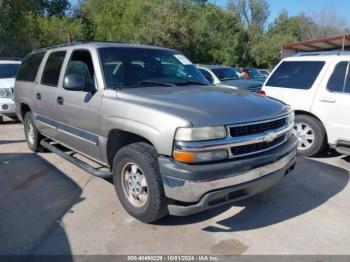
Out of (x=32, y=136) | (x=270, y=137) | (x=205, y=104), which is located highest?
(x=205, y=104)

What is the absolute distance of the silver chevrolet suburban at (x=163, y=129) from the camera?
3.24m

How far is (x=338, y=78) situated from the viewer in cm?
592

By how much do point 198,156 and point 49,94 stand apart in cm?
307

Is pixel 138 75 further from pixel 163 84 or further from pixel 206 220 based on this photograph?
pixel 206 220

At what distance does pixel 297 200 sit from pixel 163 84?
2.16 metres

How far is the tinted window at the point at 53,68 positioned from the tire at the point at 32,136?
0.98 m

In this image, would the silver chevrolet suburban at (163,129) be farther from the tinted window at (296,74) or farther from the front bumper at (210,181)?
the tinted window at (296,74)

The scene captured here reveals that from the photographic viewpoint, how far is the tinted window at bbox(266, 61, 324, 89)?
627cm

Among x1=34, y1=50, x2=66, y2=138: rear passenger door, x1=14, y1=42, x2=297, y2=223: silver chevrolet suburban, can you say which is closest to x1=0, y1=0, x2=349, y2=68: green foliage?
x1=34, y1=50, x2=66, y2=138: rear passenger door

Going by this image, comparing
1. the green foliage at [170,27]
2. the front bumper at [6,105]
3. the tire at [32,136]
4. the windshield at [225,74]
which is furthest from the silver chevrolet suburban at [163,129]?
the green foliage at [170,27]

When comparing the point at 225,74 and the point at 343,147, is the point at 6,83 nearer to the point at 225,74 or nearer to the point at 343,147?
the point at 225,74

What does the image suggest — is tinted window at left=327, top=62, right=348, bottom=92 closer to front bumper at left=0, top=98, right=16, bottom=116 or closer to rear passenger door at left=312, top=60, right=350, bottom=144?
rear passenger door at left=312, top=60, right=350, bottom=144

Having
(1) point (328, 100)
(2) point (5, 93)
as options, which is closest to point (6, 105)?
(2) point (5, 93)

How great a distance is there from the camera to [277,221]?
12.9ft
